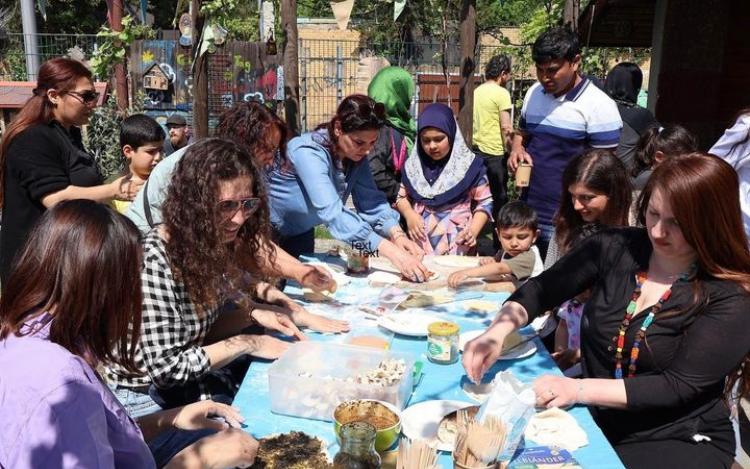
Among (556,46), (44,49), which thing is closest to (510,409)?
(556,46)

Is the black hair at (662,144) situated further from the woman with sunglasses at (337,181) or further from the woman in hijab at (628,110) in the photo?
the woman with sunglasses at (337,181)

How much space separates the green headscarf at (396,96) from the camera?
494 centimetres

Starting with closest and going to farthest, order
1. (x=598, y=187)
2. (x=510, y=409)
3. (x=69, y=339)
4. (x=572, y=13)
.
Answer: (x=69, y=339) → (x=510, y=409) → (x=598, y=187) → (x=572, y=13)

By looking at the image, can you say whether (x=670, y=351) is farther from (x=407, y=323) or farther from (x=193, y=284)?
(x=193, y=284)

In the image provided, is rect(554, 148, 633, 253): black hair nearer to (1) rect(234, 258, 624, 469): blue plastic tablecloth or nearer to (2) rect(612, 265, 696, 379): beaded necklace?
(1) rect(234, 258, 624, 469): blue plastic tablecloth

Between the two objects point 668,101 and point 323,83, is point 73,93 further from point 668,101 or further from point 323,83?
Result: point 323,83

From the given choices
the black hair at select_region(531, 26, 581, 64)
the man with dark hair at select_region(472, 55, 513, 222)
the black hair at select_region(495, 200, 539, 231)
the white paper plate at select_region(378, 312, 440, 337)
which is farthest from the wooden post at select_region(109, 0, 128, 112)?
the white paper plate at select_region(378, 312, 440, 337)

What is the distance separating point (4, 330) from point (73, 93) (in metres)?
2.16

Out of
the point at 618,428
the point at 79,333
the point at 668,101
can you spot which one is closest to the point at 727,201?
the point at 618,428

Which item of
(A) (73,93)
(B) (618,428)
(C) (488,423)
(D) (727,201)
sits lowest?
(B) (618,428)

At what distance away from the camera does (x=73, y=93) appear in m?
3.04

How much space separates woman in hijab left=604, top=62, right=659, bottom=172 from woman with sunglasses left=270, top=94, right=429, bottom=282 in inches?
79.8

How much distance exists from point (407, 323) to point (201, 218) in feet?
3.02

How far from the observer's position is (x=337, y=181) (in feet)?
10.9
